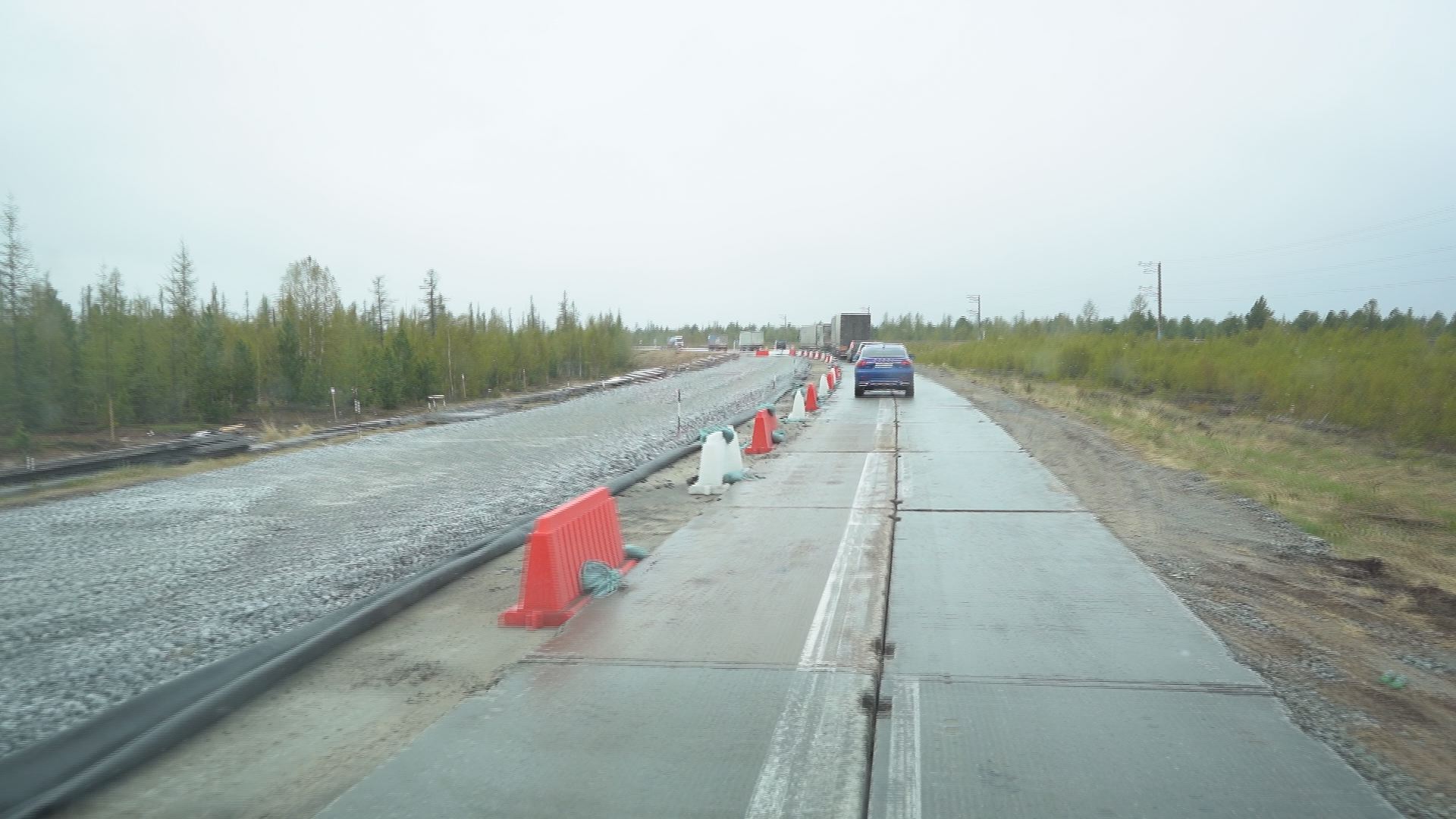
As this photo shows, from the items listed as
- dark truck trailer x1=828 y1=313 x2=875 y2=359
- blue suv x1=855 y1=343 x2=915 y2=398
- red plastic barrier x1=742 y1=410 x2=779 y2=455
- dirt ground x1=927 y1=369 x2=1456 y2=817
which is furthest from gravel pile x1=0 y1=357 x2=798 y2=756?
dark truck trailer x1=828 y1=313 x2=875 y2=359

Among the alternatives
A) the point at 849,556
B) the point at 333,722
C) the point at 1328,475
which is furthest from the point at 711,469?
the point at 1328,475

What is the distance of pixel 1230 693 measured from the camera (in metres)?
4.94

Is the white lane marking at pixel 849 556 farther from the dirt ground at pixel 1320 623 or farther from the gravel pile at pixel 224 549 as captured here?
the gravel pile at pixel 224 549

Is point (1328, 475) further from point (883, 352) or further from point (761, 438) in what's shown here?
point (883, 352)

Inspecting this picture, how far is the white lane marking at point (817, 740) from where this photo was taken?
12.4 ft

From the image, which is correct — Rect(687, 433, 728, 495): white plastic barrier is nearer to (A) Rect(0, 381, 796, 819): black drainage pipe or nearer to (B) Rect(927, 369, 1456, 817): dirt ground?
(B) Rect(927, 369, 1456, 817): dirt ground

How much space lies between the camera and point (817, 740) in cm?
438

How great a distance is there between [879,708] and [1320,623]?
370 cm

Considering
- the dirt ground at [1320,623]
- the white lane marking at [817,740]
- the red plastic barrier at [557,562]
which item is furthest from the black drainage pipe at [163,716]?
the dirt ground at [1320,623]

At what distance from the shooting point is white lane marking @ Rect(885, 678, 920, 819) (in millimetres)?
3748

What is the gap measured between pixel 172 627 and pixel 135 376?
87.7 feet

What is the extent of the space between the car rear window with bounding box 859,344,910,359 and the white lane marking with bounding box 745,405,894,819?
80.6ft

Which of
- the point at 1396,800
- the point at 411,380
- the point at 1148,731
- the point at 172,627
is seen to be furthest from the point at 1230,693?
the point at 411,380

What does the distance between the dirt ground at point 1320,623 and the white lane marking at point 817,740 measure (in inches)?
88.6
